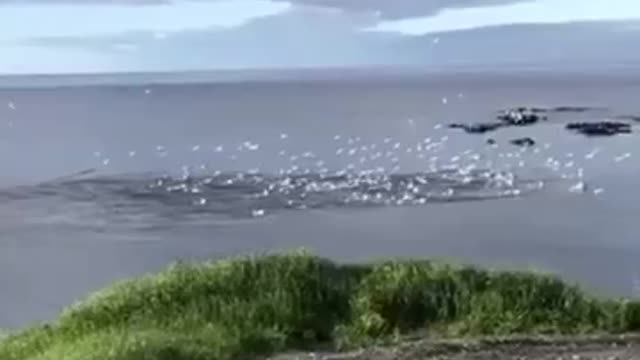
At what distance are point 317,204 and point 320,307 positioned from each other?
94.2 feet

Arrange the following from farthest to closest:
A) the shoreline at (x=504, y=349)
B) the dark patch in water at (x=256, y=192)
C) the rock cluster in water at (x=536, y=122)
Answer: the rock cluster in water at (x=536, y=122), the dark patch in water at (x=256, y=192), the shoreline at (x=504, y=349)

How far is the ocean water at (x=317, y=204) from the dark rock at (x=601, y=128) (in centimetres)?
90

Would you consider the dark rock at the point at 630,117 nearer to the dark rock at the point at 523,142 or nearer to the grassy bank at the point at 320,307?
the dark rock at the point at 523,142

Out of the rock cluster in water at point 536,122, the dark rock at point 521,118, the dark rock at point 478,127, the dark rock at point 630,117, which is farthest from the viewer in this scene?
the dark rock at point 521,118

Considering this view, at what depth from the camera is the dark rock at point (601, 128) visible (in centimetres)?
7225

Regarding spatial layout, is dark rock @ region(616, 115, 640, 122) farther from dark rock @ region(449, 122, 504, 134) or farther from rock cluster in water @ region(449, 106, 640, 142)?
dark rock @ region(449, 122, 504, 134)

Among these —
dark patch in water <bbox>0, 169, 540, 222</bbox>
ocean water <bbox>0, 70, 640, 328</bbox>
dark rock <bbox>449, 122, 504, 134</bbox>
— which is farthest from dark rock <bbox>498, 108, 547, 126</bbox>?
dark patch in water <bbox>0, 169, 540, 222</bbox>

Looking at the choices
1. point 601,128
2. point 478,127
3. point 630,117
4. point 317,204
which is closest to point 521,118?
point 630,117

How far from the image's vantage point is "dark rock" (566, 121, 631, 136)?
72.2 meters

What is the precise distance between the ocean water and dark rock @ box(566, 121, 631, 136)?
35.2 inches

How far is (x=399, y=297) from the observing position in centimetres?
1378

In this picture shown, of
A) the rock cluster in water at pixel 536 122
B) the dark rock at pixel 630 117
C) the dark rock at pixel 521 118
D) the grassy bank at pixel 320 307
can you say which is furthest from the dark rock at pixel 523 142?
the grassy bank at pixel 320 307

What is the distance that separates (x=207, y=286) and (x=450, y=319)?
7.24 feet

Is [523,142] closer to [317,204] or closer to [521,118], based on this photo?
[317,204]
